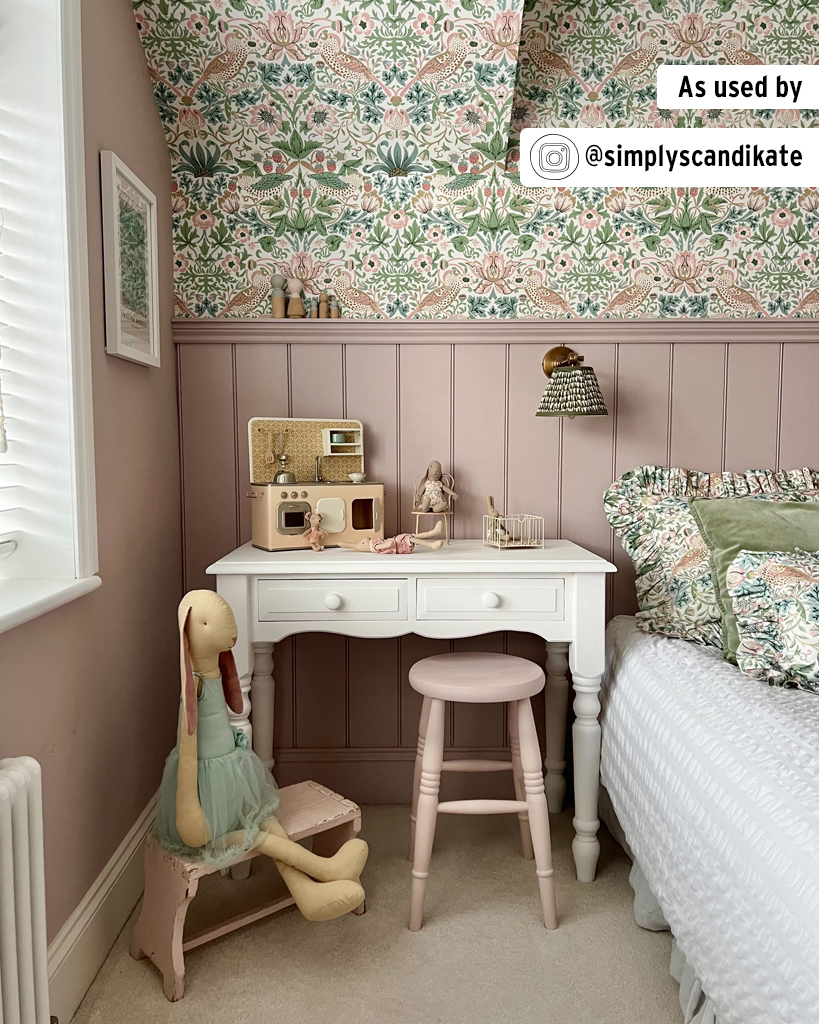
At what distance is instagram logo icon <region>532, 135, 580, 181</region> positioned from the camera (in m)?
2.26

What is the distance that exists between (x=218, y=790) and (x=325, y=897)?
315 millimetres

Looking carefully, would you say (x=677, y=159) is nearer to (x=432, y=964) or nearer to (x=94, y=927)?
(x=432, y=964)

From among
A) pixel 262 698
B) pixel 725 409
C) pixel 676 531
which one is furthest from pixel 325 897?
pixel 725 409

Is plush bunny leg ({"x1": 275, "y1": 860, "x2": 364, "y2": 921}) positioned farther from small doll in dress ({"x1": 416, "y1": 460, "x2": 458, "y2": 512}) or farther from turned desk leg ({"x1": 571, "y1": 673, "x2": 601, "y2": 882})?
small doll in dress ({"x1": 416, "y1": 460, "x2": 458, "y2": 512})

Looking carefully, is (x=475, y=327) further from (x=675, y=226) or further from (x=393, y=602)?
(x=393, y=602)

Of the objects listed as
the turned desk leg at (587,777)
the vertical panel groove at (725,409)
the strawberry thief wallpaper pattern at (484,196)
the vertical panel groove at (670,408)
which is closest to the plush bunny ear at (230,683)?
the turned desk leg at (587,777)

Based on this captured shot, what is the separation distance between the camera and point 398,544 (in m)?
2.00

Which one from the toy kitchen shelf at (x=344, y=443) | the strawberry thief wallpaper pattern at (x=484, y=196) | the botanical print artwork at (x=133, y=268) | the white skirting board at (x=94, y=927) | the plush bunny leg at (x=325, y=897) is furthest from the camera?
the toy kitchen shelf at (x=344, y=443)

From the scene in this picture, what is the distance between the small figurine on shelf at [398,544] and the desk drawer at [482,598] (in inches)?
5.1

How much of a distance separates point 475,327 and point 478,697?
115cm

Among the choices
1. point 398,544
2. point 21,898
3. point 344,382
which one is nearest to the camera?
point 21,898

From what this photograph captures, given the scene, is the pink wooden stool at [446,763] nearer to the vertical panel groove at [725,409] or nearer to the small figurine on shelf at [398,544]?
the small figurine on shelf at [398,544]

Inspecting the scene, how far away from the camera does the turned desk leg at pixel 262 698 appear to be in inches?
80.0

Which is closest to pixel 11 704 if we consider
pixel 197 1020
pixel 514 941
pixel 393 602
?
pixel 197 1020
